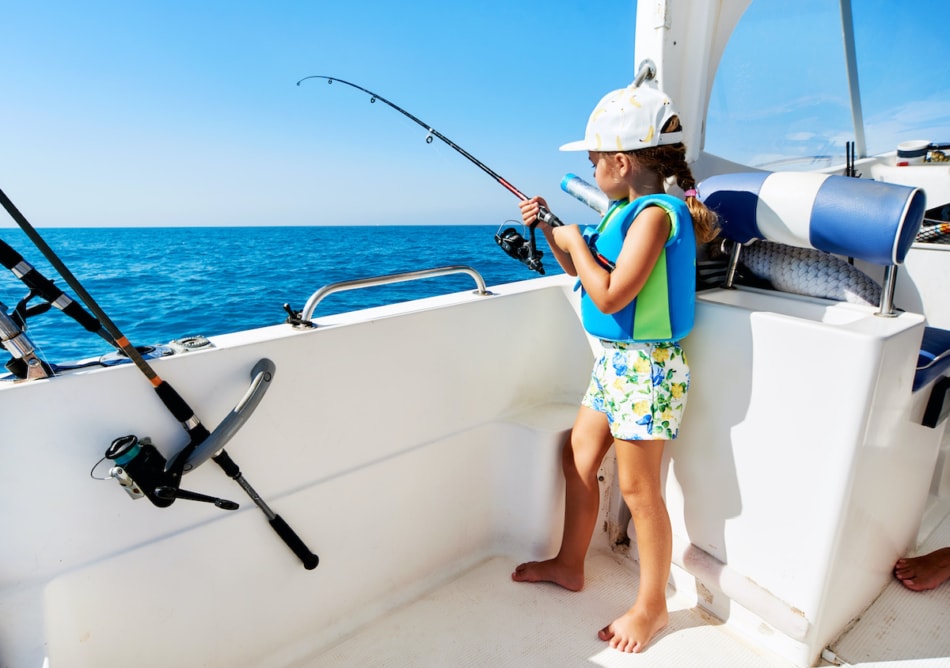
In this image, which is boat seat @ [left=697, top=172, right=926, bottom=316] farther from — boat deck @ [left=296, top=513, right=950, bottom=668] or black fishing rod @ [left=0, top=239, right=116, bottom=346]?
black fishing rod @ [left=0, top=239, right=116, bottom=346]

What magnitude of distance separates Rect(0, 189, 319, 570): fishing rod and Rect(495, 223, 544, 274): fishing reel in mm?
1053

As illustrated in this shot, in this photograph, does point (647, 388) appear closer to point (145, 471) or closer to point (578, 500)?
point (578, 500)

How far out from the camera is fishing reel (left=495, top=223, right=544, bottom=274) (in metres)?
1.75

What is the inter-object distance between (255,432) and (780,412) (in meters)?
1.34

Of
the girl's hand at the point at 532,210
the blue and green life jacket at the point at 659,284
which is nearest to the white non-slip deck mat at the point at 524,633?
the blue and green life jacket at the point at 659,284

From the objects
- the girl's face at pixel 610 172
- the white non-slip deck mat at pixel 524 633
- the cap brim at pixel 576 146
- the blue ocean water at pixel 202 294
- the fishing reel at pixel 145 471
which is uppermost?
the cap brim at pixel 576 146

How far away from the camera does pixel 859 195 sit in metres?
1.26

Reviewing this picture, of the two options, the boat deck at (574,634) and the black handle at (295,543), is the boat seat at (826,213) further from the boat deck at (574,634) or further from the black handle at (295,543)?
the black handle at (295,543)

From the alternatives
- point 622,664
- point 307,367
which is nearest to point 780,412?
point 622,664

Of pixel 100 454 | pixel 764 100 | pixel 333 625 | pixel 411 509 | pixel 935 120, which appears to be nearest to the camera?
pixel 100 454

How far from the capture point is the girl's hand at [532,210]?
1.61 metres

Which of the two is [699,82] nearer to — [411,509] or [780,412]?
[780,412]

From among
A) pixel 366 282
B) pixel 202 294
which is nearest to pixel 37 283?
pixel 366 282

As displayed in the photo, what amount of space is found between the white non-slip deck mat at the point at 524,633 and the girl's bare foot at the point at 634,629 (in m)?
0.02
